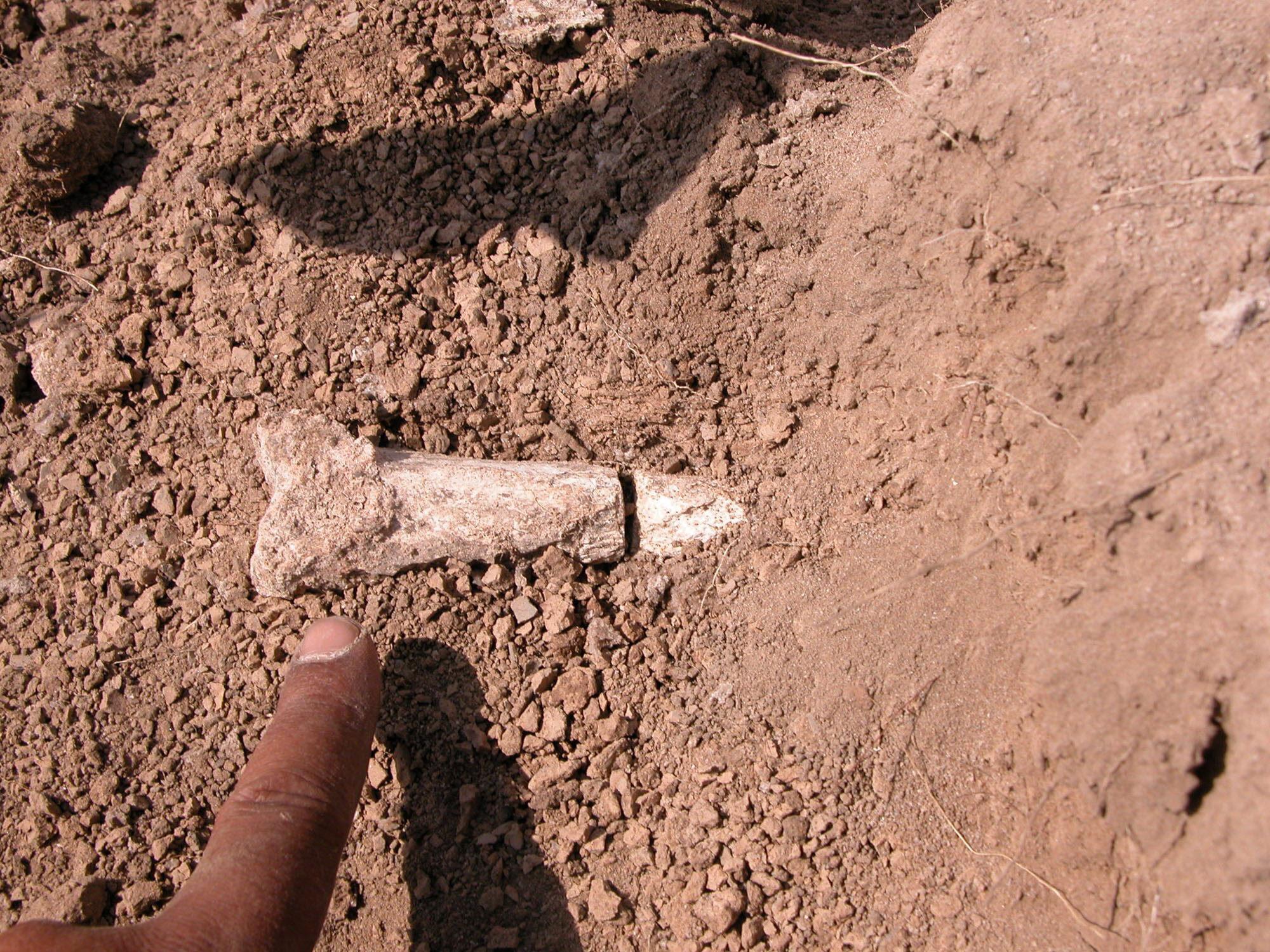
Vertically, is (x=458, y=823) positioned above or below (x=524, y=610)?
below

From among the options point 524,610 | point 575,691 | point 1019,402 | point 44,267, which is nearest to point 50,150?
point 44,267

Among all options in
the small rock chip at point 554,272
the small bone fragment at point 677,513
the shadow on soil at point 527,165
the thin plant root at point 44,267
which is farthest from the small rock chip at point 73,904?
the small rock chip at point 554,272

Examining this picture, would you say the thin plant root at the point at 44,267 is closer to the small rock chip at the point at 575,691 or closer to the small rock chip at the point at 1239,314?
the small rock chip at the point at 575,691

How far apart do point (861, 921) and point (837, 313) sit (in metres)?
1.50

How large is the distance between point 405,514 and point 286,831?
817 mm

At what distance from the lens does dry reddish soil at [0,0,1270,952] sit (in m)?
1.68

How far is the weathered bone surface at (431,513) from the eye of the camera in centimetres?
221

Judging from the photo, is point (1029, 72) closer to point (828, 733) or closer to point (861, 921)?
point (828, 733)

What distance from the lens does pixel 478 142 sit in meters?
2.61

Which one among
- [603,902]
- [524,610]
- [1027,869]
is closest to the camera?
[1027,869]

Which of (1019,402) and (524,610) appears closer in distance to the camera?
(1019,402)

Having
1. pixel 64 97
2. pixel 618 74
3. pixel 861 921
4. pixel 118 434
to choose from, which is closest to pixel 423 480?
pixel 118 434

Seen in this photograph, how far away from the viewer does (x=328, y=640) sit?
84.2 inches

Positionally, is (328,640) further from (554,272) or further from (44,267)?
(44,267)
